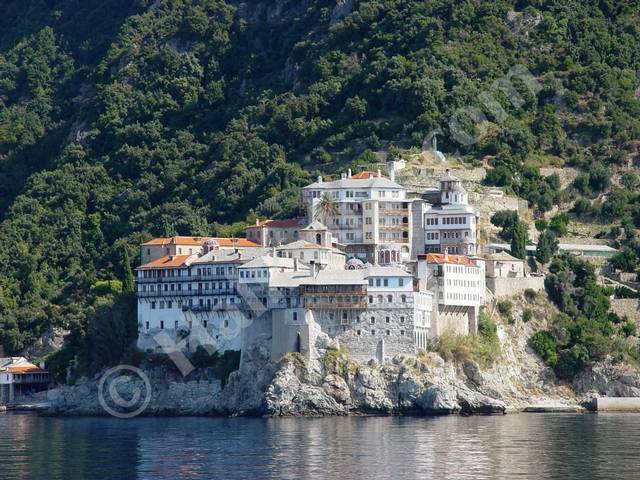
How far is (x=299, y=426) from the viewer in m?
99.9

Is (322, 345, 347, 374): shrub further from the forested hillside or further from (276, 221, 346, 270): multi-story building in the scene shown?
the forested hillside

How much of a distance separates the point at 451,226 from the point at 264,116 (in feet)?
113

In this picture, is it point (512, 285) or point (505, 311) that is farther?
point (512, 285)

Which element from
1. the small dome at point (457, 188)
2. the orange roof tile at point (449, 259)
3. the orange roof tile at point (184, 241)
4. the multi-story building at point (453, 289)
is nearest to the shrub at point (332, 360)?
the multi-story building at point (453, 289)

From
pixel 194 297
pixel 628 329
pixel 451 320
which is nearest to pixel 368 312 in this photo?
pixel 451 320

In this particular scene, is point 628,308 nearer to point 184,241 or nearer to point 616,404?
point 616,404

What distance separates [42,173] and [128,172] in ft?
27.2

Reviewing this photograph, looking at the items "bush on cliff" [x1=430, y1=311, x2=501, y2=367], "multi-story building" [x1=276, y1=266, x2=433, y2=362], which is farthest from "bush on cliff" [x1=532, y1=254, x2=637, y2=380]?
"multi-story building" [x1=276, y1=266, x2=433, y2=362]

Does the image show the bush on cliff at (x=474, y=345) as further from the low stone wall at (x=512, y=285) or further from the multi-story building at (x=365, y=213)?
the multi-story building at (x=365, y=213)

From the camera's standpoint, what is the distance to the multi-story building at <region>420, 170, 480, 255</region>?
118 meters

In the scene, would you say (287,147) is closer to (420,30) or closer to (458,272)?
(420,30)

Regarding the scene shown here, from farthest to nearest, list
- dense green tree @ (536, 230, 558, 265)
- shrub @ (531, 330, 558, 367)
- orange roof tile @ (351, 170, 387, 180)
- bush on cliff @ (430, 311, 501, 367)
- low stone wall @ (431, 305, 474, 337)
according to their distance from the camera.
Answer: orange roof tile @ (351, 170, 387, 180) → dense green tree @ (536, 230, 558, 265) → shrub @ (531, 330, 558, 367) → low stone wall @ (431, 305, 474, 337) → bush on cliff @ (430, 311, 501, 367)

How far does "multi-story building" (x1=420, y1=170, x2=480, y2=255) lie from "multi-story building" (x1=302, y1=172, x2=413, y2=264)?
46.0 inches

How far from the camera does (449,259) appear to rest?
11250 cm
